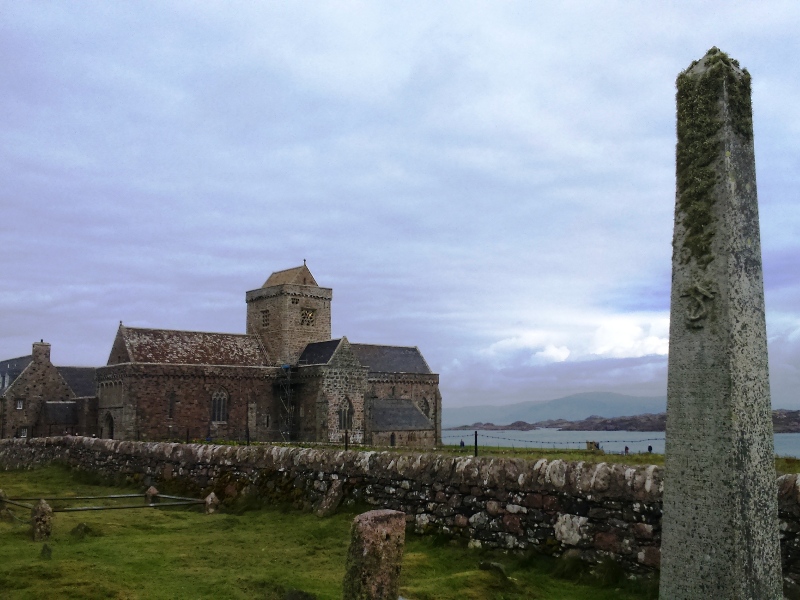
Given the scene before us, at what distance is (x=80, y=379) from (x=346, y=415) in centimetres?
2817

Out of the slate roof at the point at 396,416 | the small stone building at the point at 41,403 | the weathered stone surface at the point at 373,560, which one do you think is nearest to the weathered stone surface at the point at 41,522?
the weathered stone surface at the point at 373,560

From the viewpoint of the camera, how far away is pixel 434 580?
8.84 meters

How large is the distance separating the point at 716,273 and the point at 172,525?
1065cm

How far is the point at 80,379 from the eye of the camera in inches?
2640

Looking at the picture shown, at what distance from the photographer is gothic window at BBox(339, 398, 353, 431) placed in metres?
54.5

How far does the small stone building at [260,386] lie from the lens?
52.8 m

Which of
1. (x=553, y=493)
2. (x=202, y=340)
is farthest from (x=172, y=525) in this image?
(x=202, y=340)

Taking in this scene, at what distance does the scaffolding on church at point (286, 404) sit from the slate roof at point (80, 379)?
66.0ft

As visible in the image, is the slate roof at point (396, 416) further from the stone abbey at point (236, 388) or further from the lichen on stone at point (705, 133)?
the lichen on stone at point (705, 133)

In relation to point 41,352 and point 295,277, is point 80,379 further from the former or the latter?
point 295,277

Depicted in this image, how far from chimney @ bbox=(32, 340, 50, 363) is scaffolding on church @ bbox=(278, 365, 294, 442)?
20.9 m

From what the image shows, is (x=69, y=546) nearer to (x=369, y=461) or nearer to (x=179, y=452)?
(x=369, y=461)

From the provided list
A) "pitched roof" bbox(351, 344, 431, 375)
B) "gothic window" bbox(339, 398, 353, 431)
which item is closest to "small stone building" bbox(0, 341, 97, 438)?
"gothic window" bbox(339, 398, 353, 431)

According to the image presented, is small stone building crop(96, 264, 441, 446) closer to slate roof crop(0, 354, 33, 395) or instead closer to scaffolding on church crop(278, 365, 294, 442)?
scaffolding on church crop(278, 365, 294, 442)
